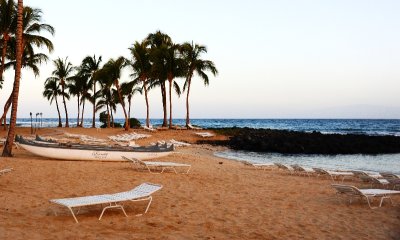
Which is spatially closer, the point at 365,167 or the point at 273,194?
the point at 273,194

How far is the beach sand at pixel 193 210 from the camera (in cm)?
672

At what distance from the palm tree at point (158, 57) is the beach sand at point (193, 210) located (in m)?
23.7

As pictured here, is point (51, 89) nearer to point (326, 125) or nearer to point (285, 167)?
point (285, 167)

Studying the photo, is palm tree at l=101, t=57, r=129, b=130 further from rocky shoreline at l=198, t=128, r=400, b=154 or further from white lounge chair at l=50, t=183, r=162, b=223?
white lounge chair at l=50, t=183, r=162, b=223

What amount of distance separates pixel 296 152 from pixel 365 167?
8.51 metres

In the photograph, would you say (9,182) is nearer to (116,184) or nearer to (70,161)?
(116,184)

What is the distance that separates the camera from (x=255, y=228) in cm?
Answer: 712

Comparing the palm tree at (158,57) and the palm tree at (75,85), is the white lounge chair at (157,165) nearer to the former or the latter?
the palm tree at (158,57)

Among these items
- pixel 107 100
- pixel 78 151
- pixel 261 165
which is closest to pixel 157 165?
pixel 78 151

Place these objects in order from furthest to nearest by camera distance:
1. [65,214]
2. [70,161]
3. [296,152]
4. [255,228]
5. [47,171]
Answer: [296,152] → [70,161] → [47,171] → [65,214] → [255,228]

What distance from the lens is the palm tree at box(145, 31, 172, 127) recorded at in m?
36.5

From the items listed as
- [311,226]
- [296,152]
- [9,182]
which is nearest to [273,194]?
[311,226]

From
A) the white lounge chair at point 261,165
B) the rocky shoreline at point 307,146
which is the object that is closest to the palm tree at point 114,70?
the rocky shoreline at point 307,146

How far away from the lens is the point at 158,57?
119 ft
